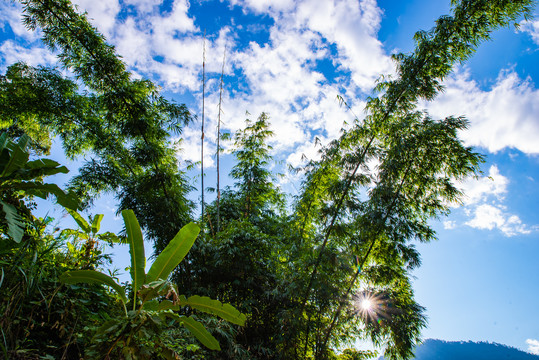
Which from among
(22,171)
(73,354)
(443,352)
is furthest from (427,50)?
(443,352)

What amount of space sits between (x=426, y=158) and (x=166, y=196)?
3762 mm

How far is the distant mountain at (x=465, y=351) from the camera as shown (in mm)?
59819

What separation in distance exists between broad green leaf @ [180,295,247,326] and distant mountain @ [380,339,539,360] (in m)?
73.9

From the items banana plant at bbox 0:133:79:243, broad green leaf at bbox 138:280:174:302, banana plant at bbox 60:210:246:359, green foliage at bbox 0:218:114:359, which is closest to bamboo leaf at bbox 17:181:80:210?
banana plant at bbox 0:133:79:243

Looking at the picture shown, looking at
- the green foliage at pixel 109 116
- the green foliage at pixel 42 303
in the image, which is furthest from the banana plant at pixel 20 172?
the green foliage at pixel 109 116

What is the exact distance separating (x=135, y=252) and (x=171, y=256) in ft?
0.87

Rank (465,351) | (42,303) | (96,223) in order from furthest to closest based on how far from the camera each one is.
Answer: (465,351), (96,223), (42,303)

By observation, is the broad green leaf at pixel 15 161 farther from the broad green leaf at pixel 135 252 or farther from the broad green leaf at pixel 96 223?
the broad green leaf at pixel 96 223

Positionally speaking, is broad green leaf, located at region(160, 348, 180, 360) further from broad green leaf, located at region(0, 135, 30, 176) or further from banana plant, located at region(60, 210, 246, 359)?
broad green leaf, located at region(0, 135, 30, 176)

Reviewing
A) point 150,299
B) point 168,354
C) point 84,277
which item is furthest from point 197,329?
point 84,277

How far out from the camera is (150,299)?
5.24 ft

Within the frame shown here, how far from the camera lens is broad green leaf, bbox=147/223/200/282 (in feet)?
6.38

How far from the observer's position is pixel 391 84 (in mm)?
3885

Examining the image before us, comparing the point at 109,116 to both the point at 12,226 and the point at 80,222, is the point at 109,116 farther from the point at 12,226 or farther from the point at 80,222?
the point at 12,226
